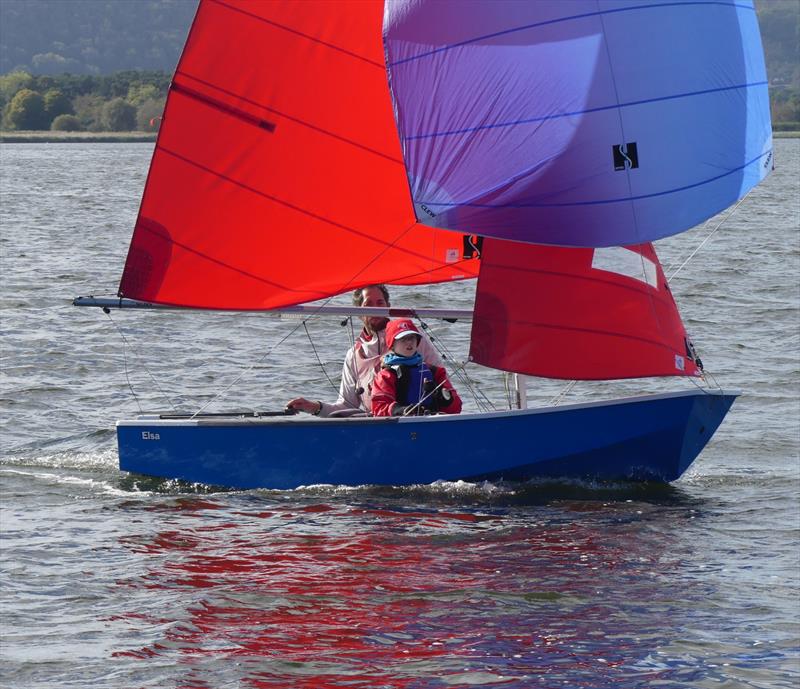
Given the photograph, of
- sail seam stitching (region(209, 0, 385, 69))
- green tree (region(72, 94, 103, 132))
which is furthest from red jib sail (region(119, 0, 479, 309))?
green tree (region(72, 94, 103, 132))

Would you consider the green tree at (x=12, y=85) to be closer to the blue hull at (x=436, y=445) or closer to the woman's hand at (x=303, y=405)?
the blue hull at (x=436, y=445)

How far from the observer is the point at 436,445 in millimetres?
10133

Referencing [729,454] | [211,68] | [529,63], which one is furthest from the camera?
[729,454]

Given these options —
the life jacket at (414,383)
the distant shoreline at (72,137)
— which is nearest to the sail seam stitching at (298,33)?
the life jacket at (414,383)

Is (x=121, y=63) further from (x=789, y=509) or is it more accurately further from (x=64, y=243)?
(x=789, y=509)

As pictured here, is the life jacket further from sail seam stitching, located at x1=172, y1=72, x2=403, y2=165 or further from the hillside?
the hillside

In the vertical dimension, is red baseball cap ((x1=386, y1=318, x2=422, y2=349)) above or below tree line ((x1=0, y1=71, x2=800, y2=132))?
below

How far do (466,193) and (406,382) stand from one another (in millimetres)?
1405

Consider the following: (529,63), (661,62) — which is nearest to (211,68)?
(529,63)

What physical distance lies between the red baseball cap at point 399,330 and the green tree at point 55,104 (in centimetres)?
9682

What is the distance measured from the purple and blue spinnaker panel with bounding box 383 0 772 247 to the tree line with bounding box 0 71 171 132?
9025 centimetres

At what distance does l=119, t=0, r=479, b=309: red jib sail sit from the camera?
10.2 meters

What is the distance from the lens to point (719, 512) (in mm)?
9969

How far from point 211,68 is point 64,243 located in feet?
66.8
